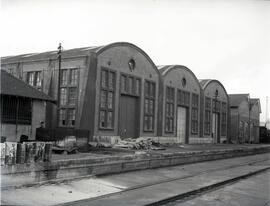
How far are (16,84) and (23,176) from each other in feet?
44.5

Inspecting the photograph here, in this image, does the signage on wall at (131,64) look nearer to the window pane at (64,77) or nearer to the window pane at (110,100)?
the window pane at (110,100)

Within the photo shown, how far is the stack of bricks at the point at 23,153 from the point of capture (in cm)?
1254

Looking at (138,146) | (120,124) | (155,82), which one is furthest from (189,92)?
(138,146)

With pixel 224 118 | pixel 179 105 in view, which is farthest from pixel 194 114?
pixel 224 118

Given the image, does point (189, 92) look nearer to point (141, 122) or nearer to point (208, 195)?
point (141, 122)

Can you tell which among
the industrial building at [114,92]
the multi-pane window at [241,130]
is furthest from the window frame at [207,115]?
the multi-pane window at [241,130]

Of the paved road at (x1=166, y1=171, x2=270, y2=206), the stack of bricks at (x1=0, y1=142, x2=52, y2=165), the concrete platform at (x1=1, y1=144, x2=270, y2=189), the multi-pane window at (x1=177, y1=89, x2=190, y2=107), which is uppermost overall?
the multi-pane window at (x1=177, y1=89, x2=190, y2=107)

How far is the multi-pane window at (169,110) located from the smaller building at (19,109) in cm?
1794

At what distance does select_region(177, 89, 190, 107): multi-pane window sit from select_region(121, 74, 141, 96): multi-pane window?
29.1ft

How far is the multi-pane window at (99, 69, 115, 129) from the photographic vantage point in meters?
31.0

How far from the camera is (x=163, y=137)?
3975 centimetres

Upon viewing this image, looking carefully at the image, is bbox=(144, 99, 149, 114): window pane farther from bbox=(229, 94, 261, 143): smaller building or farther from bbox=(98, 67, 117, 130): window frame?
bbox=(229, 94, 261, 143): smaller building

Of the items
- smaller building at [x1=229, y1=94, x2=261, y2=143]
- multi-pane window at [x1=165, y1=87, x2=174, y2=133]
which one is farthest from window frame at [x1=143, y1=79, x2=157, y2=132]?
smaller building at [x1=229, y1=94, x2=261, y2=143]

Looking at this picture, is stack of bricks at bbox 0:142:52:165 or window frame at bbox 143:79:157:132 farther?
window frame at bbox 143:79:157:132
